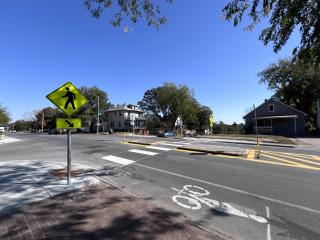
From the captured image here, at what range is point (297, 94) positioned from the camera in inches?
2046

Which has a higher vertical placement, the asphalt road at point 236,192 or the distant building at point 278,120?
the distant building at point 278,120

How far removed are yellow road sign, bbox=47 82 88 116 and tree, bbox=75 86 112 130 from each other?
5717 cm

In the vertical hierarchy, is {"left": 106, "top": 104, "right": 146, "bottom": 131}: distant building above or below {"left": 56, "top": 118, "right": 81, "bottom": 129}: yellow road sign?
above

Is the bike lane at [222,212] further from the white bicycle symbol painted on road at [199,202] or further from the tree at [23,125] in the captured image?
the tree at [23,125]

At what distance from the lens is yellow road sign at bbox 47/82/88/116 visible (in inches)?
263

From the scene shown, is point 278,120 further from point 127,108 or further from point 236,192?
point 127,108

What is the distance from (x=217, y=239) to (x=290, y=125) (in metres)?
43.8

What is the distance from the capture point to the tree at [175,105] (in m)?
65.8

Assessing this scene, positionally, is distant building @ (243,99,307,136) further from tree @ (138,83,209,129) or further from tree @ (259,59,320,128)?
tree @ (138,83,209,129)

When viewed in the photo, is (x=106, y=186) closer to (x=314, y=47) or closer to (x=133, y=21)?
(x=133, y=21)

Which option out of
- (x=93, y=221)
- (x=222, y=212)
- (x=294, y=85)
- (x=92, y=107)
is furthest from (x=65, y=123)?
(x=92, y=107)

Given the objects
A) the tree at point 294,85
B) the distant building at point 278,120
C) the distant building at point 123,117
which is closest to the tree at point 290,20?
the distant building at point 278,120

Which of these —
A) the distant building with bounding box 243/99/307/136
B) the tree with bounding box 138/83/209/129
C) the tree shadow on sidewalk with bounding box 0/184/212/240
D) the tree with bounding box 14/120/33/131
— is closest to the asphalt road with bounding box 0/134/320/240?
the tree shadow on sidewalk with bounding box 0/184/212/240

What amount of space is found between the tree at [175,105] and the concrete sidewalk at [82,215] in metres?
58.9
